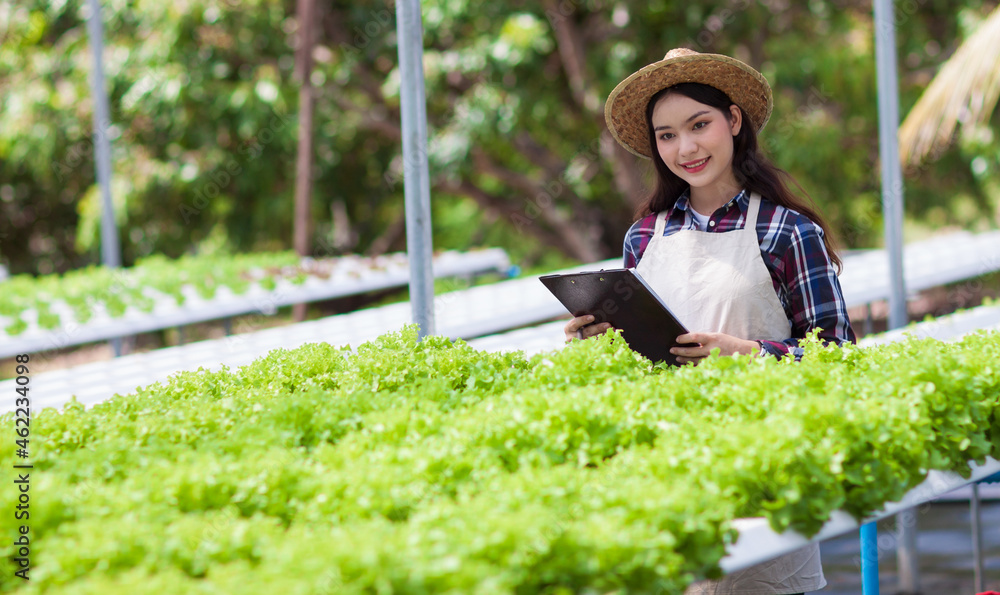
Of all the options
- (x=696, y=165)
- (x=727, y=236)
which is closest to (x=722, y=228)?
(x=727, y=236)

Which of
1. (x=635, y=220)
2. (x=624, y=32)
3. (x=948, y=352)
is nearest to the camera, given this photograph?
(x=948, y=352)

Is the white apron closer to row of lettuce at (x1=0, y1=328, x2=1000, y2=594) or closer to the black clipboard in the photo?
the black clipboard

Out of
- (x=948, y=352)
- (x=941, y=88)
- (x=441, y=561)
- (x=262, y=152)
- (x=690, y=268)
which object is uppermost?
(x=262, y=152)

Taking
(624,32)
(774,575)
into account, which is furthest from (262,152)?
(774,575)

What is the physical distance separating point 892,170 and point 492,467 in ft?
11.3

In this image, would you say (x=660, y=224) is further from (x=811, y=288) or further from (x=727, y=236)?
(x=811, y=288)

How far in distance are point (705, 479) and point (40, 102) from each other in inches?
486

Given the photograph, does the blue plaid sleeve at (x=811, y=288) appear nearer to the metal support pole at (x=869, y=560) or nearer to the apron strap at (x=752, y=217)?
the apron strap at (x=752, y=217)

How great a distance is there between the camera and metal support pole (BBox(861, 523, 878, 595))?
104 inches

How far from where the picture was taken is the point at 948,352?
2.29m

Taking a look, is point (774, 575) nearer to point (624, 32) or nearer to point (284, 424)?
point (284, 424)

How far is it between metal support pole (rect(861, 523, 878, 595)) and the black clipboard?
2.38ft
